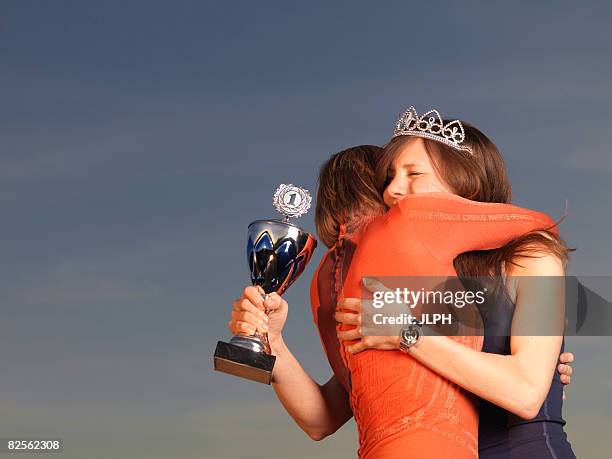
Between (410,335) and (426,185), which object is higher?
(426,185)

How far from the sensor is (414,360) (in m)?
2.69

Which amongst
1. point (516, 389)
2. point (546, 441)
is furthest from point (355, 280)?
point (546, 441)

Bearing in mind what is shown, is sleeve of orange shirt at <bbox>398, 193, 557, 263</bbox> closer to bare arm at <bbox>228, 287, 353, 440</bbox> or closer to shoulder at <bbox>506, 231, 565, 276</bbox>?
shoulder at <bbox>506, 231, 565, 276</bbox>

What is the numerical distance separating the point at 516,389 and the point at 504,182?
0.84 metres

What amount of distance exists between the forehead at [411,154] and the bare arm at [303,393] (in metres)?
0.72

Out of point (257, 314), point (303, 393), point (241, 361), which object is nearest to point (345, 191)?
point (257, 314)

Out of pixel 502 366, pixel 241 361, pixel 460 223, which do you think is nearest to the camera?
pixel 502 366

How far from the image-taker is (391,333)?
267cm

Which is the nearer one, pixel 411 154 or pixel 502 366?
pixel 502 366

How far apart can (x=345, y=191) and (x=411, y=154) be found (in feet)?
0.86

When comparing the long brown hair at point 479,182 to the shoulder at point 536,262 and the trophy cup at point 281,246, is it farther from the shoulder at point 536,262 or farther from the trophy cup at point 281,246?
the trophy cup at point 281,246

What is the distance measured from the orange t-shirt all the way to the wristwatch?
6cm

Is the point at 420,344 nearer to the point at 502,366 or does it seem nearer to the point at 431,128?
the point at 502,366

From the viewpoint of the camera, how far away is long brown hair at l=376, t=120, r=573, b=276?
9.12 ft
